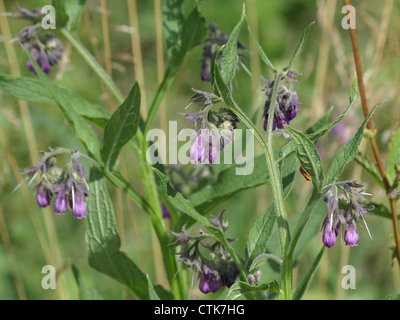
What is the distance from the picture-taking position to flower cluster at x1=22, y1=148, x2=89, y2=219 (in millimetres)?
1920

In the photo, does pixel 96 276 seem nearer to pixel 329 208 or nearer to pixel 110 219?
pixel 110 219

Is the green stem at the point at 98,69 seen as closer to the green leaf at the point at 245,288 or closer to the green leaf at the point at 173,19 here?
the green leaf at the point at 173,19

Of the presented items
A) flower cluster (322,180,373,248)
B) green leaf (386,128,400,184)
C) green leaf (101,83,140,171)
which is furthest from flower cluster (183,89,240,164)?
green leaf (386,128,400,184)

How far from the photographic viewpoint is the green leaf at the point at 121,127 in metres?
1.87

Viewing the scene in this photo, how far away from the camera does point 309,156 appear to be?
1.57 metres

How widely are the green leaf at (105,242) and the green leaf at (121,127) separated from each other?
12cm

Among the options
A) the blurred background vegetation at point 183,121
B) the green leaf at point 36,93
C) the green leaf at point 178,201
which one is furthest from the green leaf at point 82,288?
the green leaf at point 178,201

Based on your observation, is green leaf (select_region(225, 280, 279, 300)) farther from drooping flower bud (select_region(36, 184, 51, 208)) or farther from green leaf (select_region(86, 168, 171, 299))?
drooping flower bud (select_region(36, 184, 51, 208))

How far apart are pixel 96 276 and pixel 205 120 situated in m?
2.33

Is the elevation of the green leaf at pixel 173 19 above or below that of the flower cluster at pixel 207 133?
above

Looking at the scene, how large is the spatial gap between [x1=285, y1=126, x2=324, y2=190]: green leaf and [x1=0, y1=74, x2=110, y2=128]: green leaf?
2.90 feet

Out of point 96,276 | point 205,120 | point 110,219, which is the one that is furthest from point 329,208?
point 96,276

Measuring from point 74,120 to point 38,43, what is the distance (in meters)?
0.51

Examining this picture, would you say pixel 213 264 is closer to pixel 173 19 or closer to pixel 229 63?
pixel 229 63
